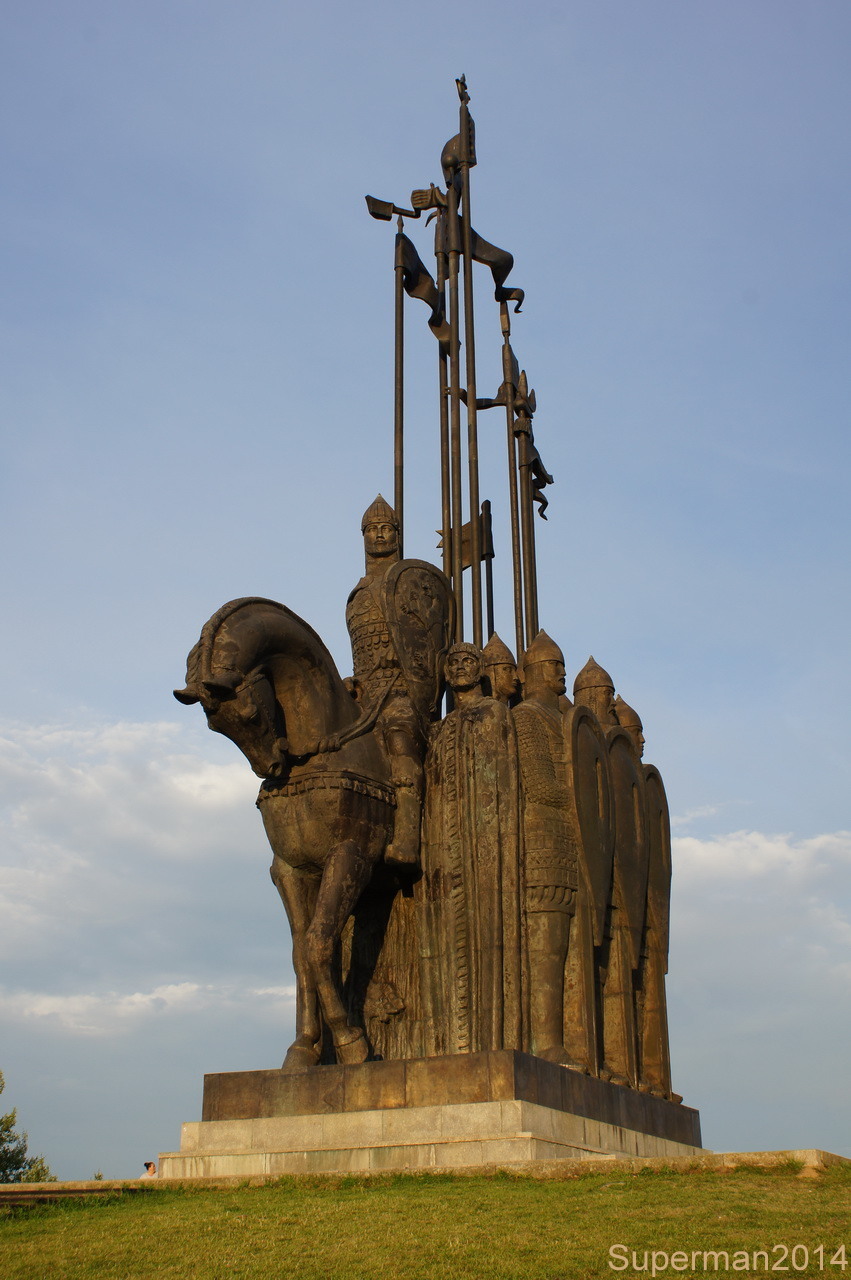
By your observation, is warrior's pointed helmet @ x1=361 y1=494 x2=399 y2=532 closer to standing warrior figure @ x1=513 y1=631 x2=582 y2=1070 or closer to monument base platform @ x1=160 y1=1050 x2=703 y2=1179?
standing warrior figure @ x1=513 y1=631 x2=582 y2=1070

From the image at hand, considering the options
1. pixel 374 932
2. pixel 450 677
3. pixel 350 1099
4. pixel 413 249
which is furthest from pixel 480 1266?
pixel 413 249

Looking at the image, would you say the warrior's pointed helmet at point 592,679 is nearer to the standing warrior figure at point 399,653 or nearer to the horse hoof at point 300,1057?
the standing warrior figure at point 399,653

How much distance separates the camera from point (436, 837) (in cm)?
1264

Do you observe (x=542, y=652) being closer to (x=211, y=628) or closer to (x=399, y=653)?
(x=399, y=653)

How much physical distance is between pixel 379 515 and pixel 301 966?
15.0 ft

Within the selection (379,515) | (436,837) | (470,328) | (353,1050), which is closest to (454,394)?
(470,328)

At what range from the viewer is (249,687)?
11.4 meters

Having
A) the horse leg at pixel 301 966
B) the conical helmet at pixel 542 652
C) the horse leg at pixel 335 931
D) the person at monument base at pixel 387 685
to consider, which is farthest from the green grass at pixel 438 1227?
the conical helmet at pixel 542 652

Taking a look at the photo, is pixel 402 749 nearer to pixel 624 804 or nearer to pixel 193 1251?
pixel 624 804

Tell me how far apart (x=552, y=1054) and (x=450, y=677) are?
11.6 ft

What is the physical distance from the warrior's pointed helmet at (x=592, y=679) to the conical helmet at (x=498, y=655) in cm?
117

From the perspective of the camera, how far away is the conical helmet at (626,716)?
616 inches

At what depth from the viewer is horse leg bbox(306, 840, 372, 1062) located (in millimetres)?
11539

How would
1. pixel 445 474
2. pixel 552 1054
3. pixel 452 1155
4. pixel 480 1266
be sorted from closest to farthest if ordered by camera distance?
1. pixel 480 1266
2. pixel 452 1155
3. pixel 552 1054
4. pixel 445 474
